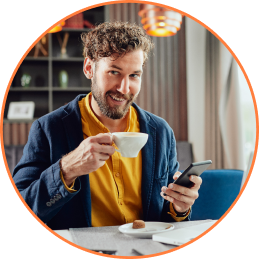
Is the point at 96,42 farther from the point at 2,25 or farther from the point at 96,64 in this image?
the point at 2,25

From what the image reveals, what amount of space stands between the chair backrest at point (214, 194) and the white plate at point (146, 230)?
0.99 meters

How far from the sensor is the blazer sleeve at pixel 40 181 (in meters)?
1.00

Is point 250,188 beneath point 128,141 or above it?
beneath

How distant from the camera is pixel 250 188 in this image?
2.92 feet

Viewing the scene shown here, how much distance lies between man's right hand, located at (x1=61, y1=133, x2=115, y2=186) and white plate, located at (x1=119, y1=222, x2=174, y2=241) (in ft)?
0.69

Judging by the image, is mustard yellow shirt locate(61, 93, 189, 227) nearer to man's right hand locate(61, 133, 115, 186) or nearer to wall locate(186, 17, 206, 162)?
man's right hand locate(61, 133, 115, 186)

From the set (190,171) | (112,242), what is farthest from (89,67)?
(112,242)

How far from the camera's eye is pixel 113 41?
130 centimetres

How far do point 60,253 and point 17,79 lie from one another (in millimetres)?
3331

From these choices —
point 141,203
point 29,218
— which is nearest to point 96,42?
point 141,203

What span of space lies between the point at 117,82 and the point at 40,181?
0.51 metres

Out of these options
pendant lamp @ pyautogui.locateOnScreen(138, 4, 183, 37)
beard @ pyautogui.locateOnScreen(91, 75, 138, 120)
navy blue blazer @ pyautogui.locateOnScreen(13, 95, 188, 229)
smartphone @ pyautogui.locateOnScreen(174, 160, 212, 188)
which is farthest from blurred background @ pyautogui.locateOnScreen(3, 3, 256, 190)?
smartphone @ pyautogui.locateOnScreen(174, 160, 212, 188)

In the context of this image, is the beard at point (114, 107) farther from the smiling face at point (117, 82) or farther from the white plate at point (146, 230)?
the white plate at point (146, 230)

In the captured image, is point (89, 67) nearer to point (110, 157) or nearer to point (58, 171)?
point (110, 157)
